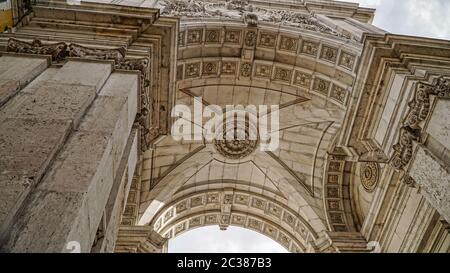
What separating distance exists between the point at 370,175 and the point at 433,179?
255 inches

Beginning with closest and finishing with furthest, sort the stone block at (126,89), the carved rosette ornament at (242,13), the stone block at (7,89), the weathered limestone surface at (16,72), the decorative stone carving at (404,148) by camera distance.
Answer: the stone block at (7,89) < the weathered limestone surface at (16,72) < the stone block at (126,89) < the decorative stone carving at (404,148) < the carved rosette ornament at (242,13)

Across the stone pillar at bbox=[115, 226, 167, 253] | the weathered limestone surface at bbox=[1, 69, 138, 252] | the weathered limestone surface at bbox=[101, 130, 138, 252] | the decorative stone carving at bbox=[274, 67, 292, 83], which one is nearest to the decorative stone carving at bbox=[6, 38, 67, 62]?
the weathered limestone surface at bbox=[1, 69, 138, 252]

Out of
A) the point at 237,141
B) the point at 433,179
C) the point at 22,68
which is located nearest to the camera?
the point at 22,68

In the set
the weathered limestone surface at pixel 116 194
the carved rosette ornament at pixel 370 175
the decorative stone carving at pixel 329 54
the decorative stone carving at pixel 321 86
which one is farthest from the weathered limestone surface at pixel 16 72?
the carved rosette ornament at pixel 370 175

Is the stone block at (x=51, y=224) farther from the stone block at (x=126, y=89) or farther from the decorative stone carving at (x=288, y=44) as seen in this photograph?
the decorative stone carving at (x=288, y=44)

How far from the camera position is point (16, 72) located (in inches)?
223

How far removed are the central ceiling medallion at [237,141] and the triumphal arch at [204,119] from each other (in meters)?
0.09

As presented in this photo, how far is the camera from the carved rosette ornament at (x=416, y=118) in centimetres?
649

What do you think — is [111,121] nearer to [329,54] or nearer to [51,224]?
Result: [51,224]

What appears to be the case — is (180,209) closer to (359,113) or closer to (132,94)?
(359,113)

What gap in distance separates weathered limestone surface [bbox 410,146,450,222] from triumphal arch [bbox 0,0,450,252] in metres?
0.03

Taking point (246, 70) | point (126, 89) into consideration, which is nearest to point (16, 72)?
point (126, 89)

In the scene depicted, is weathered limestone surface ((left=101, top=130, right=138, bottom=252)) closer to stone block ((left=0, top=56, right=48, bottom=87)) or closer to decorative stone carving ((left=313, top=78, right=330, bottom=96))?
stone block ((left=0, top=56, right=48, bottom=87))

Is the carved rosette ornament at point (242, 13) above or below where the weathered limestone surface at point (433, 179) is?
above
